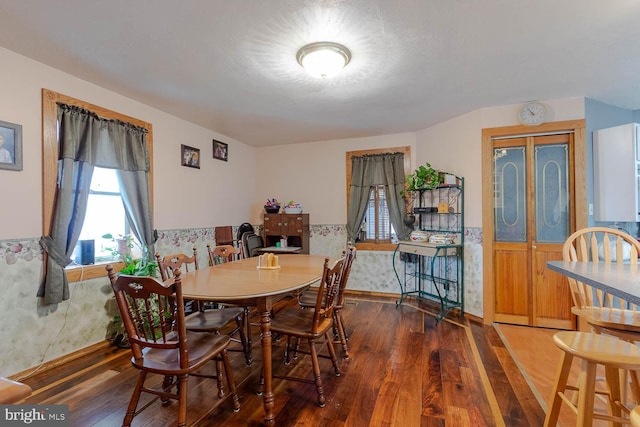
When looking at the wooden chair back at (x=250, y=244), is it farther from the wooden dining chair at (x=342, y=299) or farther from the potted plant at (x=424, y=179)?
the potted plant at (x=424, y=179)

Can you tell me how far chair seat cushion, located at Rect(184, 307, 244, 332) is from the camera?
83.7 inches

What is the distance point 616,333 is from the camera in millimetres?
1471

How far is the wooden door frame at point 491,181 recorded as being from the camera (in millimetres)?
3127

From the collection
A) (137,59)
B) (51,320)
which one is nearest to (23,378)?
(51,320)

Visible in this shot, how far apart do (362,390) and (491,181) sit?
8.83 ft

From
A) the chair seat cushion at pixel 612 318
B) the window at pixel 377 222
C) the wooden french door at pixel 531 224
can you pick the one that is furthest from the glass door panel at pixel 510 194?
the chair seat cushion at pixel 612 318

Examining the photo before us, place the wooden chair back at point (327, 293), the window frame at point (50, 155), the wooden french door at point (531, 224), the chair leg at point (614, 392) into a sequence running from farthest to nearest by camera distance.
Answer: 1. the wooden french door at point (531, 224)
2. the window frame at point (50, 155)
3. the wooden chair back at point (327, 293)
4. the chair leg at point (614, 392)

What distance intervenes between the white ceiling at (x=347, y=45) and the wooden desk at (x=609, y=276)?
1.52 m

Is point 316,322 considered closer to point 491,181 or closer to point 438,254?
point 438,254

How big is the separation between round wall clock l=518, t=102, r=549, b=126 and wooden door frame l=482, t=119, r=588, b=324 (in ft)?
0.19

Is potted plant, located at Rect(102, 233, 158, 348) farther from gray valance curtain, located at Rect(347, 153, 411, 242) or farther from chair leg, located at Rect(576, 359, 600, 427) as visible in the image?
chair leg, located at Rect(576, 359, 600, 427)

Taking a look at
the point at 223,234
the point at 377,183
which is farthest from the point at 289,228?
the point at 377,183

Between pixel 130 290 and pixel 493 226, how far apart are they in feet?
11.7

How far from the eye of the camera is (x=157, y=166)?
11.2ft
